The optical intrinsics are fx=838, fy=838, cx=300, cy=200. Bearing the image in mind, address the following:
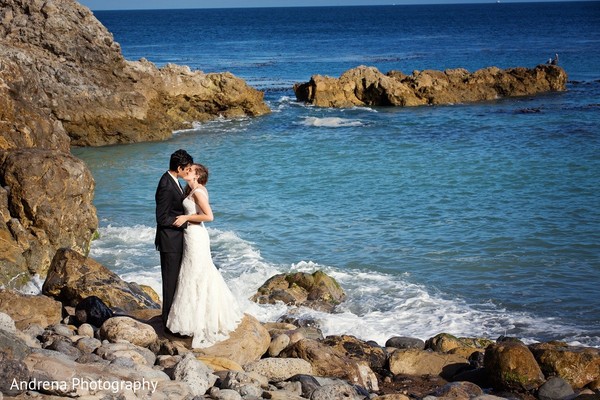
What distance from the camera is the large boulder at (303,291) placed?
15117 millimetres

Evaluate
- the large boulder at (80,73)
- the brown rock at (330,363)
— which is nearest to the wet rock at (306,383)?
the brown rock at (330,363)

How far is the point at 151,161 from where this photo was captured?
28.3 meters

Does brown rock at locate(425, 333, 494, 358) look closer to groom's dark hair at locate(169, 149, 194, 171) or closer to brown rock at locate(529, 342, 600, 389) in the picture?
brown rock at locate(529, 342, 600, 389)

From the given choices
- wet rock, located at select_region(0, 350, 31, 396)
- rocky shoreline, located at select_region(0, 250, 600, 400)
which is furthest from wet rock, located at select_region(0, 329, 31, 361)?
wet rock, located at select_region(0, 350, 31, 396)

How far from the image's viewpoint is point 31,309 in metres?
10.7

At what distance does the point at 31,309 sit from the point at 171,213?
2671 mm

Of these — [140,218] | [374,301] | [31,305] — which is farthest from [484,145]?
[31,305]

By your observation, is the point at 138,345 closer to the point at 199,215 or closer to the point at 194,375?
the point at 194,375

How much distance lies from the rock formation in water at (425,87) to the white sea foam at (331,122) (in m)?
5.13

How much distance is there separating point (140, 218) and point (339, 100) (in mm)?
23015

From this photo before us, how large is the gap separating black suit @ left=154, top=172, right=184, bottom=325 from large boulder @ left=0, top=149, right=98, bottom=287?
18.7 feet

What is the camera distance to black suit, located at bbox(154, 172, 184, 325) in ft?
30.9

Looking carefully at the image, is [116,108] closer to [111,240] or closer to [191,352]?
[111,240]

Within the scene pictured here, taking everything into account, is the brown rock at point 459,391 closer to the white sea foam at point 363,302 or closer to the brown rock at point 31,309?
the white sea foam at point 363,302
